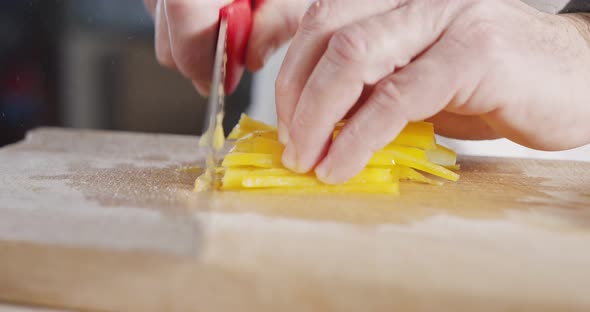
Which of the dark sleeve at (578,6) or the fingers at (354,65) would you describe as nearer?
the fingers at (354,65)

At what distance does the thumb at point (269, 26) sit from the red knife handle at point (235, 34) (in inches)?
1.5

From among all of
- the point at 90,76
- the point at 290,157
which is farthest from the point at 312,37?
the point at 90,76

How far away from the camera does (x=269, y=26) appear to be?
1705 millimetres

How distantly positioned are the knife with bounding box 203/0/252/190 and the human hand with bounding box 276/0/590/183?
0.13 m

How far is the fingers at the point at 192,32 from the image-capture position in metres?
1.43

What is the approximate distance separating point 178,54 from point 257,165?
Answer: 50 cm

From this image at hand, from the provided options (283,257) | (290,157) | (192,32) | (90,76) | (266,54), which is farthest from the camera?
(90,76)

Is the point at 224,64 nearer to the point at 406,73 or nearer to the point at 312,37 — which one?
the point at 312,37

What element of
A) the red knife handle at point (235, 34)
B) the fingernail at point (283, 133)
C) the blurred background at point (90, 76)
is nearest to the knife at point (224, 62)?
the red knife handle at point (235, 34)

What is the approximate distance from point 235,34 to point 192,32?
0.11m

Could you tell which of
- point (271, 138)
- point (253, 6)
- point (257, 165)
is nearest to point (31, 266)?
point (257, 165)

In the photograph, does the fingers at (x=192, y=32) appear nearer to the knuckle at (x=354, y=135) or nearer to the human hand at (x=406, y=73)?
the human hand at (x=406, y=73)

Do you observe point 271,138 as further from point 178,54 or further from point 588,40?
point 588,40

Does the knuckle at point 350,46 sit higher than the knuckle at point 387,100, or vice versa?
the knuckle at point 350,46
